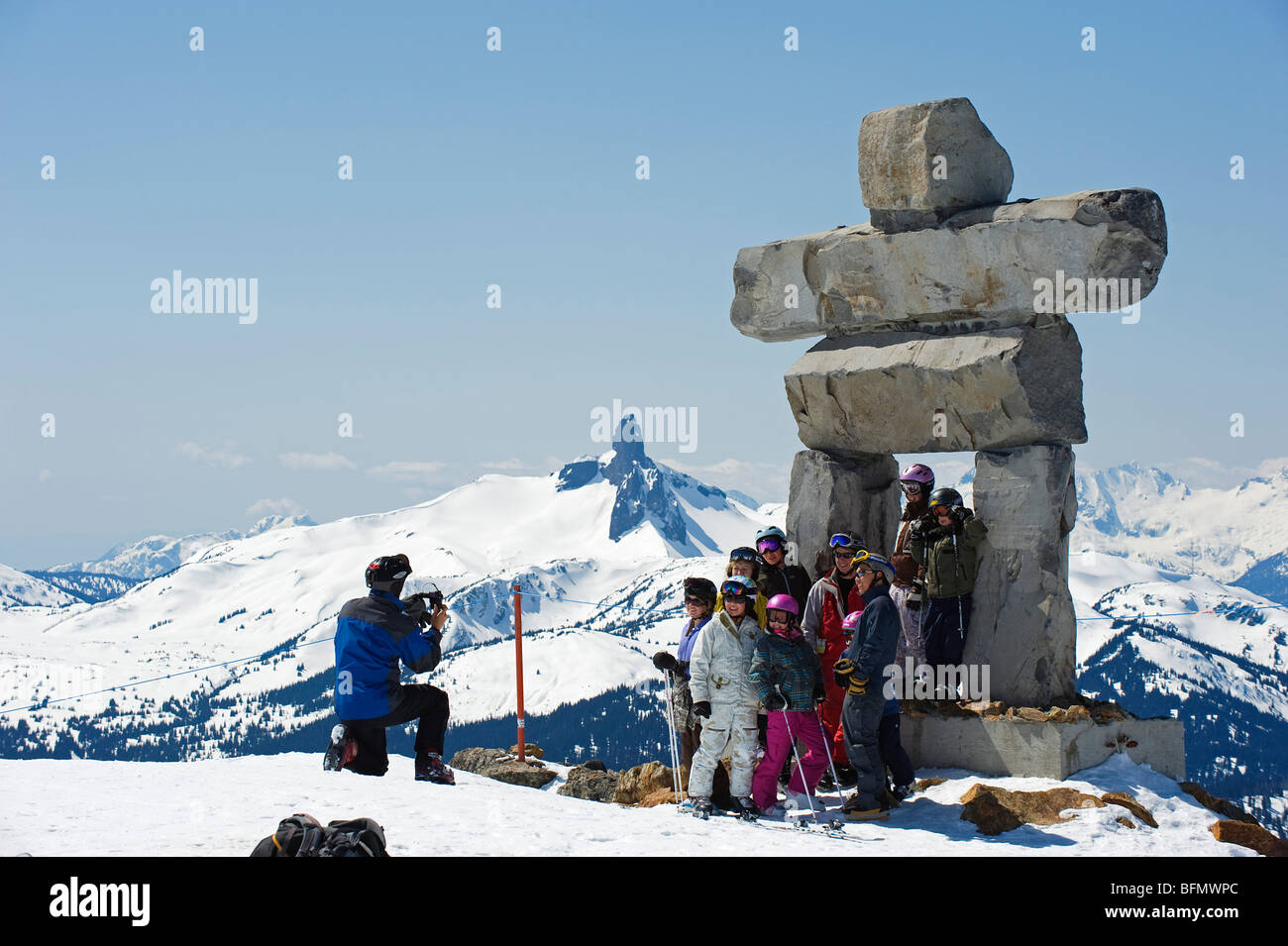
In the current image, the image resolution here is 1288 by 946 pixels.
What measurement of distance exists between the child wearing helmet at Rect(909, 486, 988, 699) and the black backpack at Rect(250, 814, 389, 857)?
722cm

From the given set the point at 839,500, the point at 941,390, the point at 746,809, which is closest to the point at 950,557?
the point at 941,390

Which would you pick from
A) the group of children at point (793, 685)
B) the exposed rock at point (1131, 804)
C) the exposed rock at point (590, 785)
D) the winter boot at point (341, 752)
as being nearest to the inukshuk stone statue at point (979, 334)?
the group of children at point (793, 685)

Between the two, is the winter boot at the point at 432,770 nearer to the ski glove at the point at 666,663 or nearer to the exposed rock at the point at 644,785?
the ski glove at the point at 666,663

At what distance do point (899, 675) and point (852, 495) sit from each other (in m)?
2.55

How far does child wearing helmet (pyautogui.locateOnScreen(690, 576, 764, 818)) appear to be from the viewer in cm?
1068

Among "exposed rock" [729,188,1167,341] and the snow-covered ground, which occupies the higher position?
"exposed rock" [729,188,1167,341]

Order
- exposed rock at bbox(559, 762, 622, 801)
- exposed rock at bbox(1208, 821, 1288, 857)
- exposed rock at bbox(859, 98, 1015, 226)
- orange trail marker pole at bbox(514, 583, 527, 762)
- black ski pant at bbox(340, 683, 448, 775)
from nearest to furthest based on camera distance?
exposed rock at bbox(1208, 821, 1288, 857) < black ski pant at bbox(340, 683, 448, 775) < exposed rock at bbox(859, 98, 1015, 226) < orange trail marker pole at bbox(514, 583, 527, 762) < exposed rock at bbox(559, 762, 622, 801)

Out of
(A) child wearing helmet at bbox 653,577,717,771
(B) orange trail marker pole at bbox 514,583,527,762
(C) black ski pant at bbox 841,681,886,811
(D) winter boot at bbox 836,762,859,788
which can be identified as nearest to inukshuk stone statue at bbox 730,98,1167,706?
(D) winter boot at bbox 836,762,859,788

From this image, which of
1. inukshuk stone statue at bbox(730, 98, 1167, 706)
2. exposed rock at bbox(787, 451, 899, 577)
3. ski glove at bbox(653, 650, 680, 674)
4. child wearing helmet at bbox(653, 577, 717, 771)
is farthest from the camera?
exposed rock at bbox(787, 451, 899, 577)

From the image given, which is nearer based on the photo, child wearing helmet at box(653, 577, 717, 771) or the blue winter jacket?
the blue winter jacket

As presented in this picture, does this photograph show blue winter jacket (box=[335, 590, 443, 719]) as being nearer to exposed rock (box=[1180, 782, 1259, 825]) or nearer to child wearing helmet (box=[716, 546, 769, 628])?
child wearing helmet (box=[716, 546, 769, 628])

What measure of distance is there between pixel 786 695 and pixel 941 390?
13.3 feet
